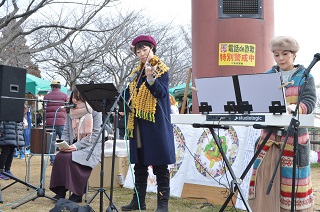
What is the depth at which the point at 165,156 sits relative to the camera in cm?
445

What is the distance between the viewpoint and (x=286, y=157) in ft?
11.1

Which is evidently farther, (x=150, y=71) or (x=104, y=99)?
(x=104, y=99)

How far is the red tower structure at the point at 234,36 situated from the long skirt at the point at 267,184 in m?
3.22

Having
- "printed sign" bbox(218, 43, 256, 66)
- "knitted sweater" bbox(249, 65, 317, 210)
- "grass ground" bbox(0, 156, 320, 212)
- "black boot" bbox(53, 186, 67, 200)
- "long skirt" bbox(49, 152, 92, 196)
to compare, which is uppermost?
"printed sign" bbox(218, 43, 256, 66)

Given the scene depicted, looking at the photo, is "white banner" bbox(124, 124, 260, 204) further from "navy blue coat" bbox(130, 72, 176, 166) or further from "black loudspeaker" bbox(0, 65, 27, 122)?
"black loudspeaker" bbox(0, 65, 27, 122)

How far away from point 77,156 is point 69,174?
0.23 metres

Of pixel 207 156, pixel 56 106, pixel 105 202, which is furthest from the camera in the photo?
pixel 56 106

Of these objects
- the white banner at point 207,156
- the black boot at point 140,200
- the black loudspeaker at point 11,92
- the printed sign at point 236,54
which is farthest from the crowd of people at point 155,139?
the printed sign at point 236,54

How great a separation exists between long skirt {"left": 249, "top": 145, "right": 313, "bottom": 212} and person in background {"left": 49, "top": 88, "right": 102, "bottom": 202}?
2372 mm

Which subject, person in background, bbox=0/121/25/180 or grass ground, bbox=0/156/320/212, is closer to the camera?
grass ground, bbox=0/156/320/212

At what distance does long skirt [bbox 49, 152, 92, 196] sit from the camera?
16.9 feet

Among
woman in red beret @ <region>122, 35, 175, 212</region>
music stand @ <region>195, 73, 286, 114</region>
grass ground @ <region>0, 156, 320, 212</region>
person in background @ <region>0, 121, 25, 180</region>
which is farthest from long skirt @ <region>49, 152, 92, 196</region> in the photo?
music stand @ <region>195, 73, 286, 114</region>

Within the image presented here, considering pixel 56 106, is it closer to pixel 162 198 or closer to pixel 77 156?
pixel 77 156

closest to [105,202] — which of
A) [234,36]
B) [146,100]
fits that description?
[146,100]
